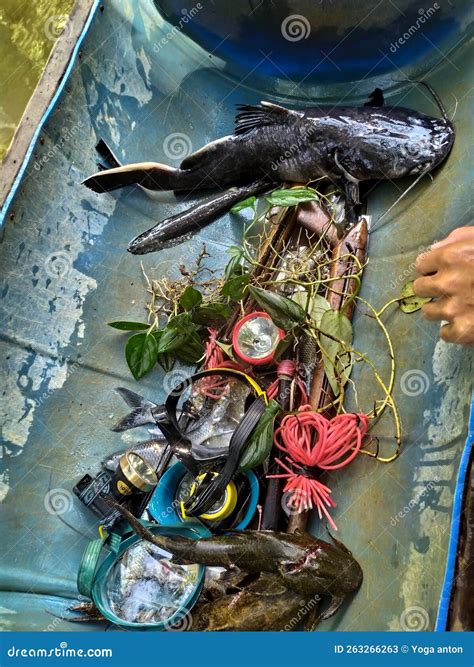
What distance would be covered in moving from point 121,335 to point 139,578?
910 millimetres

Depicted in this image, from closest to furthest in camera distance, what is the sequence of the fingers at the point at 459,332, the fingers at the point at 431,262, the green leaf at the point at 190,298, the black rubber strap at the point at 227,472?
the fingers at the point at 459,332 → the fingers at the point at 431,262 → the black rubber strap at the point at 227,472 → the green leaf at the point at 190,298

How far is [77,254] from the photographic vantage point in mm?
2500

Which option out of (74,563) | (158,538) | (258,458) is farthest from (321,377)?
(74,563)

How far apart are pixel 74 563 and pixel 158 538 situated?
0.52 m

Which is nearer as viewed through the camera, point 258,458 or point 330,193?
point 258,458

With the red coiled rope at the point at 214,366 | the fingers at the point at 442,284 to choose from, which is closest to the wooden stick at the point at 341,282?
the red coiled rope at the point at 214,366

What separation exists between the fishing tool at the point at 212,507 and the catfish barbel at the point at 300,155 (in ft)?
3.15

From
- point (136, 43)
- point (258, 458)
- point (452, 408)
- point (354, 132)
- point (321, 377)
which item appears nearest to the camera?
point (452, 408)

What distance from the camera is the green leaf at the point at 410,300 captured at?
6.62 feet

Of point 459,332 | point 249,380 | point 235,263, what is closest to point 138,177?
point 235,263

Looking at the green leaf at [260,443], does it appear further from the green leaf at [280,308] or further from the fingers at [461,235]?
the fingers at [461,235]

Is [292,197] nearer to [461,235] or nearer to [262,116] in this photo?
[262,116]

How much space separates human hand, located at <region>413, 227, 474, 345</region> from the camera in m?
1.65

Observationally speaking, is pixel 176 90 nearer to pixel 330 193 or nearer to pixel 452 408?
pixel 330 193
